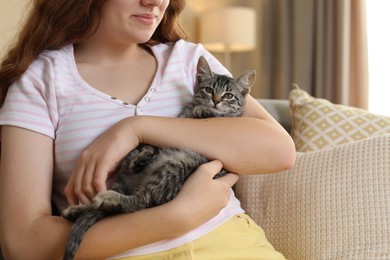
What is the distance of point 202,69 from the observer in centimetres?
135

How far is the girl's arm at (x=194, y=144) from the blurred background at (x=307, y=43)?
223 centimetres

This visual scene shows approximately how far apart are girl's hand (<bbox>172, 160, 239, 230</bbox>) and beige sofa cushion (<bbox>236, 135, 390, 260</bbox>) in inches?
12.5

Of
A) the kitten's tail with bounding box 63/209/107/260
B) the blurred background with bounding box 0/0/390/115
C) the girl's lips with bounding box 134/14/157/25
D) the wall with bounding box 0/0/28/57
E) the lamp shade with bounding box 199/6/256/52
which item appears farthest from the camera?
the lamp shade with bounding box 199/6/256/52

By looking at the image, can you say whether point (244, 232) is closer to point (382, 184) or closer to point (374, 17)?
point (382, 184)

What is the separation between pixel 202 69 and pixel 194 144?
1.02 ft

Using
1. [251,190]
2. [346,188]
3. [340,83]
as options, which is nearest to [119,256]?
[251,190]

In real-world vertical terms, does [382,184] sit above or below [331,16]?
below

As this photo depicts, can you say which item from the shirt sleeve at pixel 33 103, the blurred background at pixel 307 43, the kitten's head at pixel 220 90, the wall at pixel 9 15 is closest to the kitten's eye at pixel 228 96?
the kitten's head at pixel 220 90

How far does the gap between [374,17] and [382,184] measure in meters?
2.24

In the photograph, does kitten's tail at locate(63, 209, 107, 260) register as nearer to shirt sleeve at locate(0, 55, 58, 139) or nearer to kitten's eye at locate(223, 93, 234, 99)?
shirt sleeve at locate(0, 55, 58, 139)

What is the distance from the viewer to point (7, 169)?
1.10m

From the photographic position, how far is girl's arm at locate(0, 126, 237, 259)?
38.6 inches

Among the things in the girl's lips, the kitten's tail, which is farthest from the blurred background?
the kitten's tail

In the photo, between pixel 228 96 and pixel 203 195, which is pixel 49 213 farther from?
pixel 228 96
